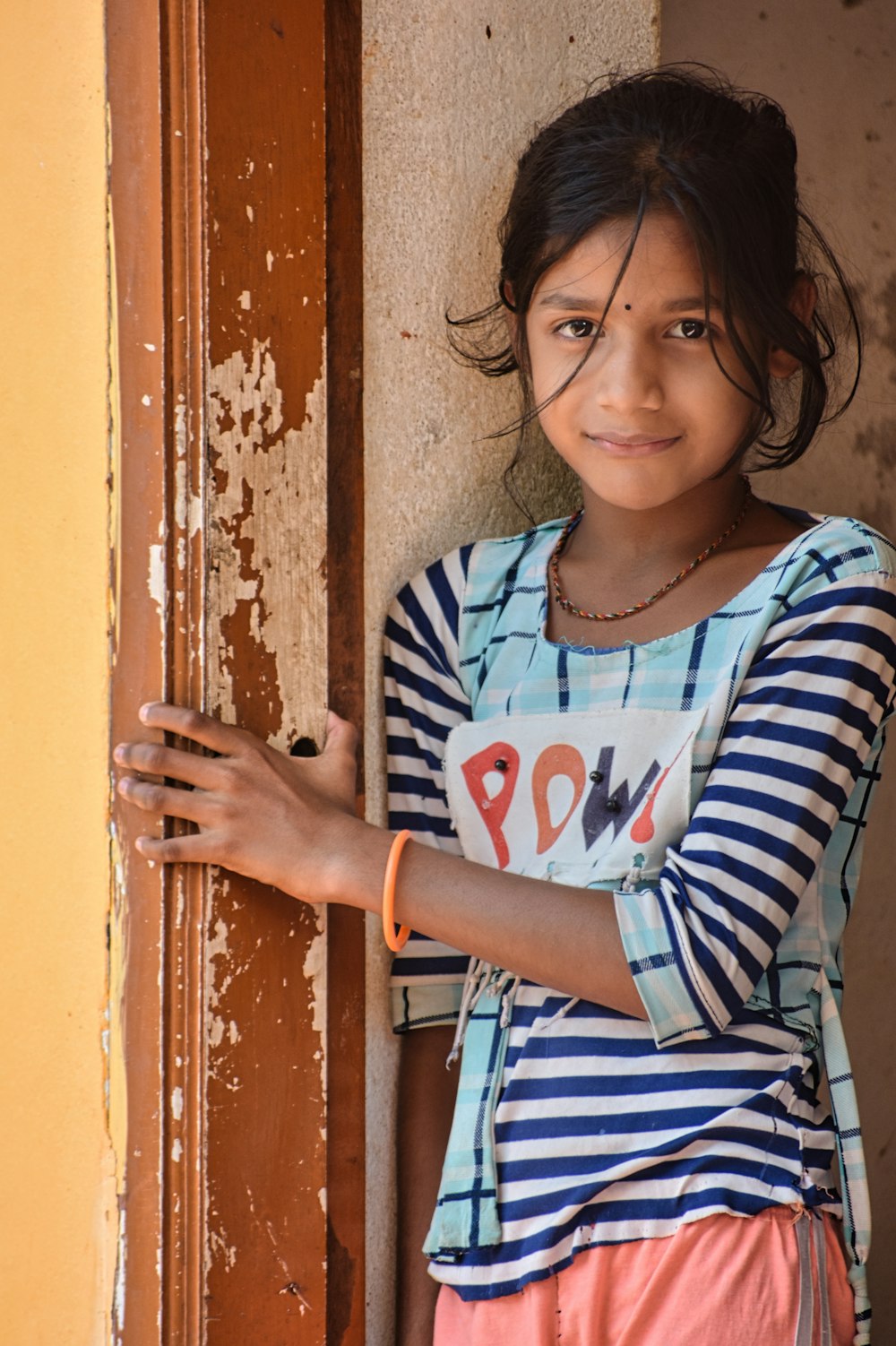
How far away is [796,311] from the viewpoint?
1.37 metres

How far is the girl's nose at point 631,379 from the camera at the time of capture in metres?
1.23

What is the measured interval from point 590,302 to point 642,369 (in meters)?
0.09

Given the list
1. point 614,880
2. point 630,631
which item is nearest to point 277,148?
point 630,631

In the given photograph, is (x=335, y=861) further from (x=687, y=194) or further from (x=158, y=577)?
(x=687, y=194)

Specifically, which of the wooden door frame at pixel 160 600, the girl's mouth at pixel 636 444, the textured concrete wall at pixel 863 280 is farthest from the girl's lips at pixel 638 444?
the textured concrete wall at pixel 863 280

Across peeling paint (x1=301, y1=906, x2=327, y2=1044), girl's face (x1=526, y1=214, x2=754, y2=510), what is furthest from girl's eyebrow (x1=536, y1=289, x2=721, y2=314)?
peeling paint (x1=301, y1=906, x2=327, y2=1044)

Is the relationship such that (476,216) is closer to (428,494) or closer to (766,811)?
(428,494)

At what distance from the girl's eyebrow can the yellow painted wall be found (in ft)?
1.37

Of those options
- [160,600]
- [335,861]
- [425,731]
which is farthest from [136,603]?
[425,731]

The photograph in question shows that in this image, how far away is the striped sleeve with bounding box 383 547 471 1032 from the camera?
4.40ft

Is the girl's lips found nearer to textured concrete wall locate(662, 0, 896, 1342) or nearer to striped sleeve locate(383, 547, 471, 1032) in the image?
striped sleeve locate(383, 547, 471, 1032)

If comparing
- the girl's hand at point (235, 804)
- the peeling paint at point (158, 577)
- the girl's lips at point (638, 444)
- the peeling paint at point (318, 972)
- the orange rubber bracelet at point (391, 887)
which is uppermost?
the girl's lips at point (638, 444)

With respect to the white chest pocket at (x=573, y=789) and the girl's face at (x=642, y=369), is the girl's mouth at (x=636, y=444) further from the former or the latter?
the white chest pocket at (x=573, y=789)

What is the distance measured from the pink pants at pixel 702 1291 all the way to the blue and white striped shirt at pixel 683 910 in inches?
0.7
